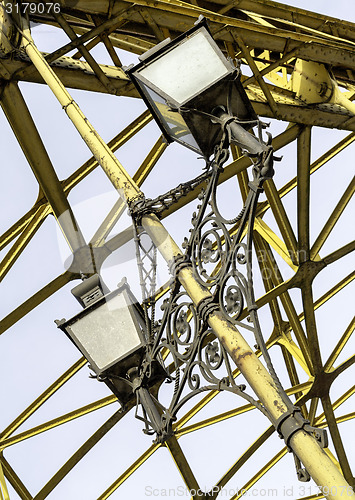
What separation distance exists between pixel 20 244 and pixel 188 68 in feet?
16.6


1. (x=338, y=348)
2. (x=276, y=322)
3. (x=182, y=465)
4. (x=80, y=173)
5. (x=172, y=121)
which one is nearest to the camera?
(x=172, y=121)

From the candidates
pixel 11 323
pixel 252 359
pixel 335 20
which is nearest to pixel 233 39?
pixel 335 20

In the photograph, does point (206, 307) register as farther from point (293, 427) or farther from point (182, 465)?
point (182, 465)

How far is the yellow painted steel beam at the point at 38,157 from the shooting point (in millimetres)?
9430

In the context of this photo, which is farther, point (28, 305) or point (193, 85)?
point (28, 305)

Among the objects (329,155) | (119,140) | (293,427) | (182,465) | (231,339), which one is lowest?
(293,427)

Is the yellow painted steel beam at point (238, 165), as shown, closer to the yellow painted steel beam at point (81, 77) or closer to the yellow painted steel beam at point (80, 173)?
the yellow painted steel beam at point (80, 173)

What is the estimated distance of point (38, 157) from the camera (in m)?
9.62

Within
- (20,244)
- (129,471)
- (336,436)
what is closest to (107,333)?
(20,244)

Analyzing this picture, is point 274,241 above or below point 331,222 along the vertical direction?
above

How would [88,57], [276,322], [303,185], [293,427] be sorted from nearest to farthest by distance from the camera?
[293,427] → [88,57] → [303,185] → [276,322]

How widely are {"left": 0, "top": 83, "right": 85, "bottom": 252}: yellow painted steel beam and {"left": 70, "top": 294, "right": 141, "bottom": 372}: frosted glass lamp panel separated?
10.6ft

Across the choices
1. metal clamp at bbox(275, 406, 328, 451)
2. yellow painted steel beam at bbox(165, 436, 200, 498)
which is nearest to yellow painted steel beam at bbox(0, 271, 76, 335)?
yellow painted steel beam at bbox(165, 436, 200, 498)

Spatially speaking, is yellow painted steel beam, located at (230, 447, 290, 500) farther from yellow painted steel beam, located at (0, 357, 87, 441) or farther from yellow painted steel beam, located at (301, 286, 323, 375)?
yellow painted steel beam, located at (0, 357, 87, 441)
